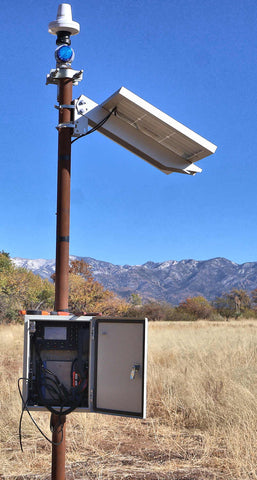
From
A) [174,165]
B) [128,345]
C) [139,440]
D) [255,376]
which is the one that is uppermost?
[174,165]

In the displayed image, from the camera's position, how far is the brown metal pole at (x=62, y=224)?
3.83m

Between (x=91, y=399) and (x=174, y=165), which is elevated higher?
(x=174, y=165)

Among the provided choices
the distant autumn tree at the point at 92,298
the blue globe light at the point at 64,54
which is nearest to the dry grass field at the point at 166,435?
the blue globe light at the point at 64,54

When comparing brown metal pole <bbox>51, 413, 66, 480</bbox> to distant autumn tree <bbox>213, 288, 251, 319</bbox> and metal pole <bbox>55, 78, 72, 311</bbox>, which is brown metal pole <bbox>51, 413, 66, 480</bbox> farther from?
distant autumn tree <bbox>213, 288, 251, 319</bbox>

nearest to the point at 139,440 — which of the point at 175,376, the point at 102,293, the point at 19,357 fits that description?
the point at 175,376

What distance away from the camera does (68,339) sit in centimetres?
377

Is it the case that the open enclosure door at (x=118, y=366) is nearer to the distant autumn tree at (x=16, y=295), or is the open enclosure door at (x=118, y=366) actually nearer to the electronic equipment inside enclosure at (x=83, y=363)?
the electronic equipment inside enclosure at (x=83, y=363)

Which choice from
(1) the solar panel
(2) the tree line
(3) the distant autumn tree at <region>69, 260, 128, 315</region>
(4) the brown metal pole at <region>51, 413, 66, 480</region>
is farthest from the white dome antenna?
(3) the distant autumn tree at <region>69, 260, 128, 315</region>

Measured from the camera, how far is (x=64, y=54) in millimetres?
4031

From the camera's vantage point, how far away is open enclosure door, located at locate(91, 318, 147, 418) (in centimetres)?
358

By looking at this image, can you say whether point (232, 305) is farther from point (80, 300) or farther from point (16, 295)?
point (16, 295)

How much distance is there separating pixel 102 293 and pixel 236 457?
28061 millimetres

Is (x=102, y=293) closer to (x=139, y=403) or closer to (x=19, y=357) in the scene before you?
(x=19, y=357)

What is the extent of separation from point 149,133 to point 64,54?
940 millimetres
